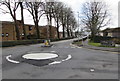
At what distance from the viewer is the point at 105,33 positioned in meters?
55.2

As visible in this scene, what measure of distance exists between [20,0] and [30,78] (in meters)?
24.0

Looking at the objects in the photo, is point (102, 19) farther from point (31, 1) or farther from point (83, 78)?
point (83, 78)

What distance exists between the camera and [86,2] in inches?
1539

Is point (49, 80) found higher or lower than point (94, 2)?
lower

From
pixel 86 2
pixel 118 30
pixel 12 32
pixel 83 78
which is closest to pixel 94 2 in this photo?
pixel 86 2

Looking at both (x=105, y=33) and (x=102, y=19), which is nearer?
(x=102, y=19)

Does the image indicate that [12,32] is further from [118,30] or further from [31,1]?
[118,30]

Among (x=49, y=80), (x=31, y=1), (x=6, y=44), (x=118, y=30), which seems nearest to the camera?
(x=49, y=80)

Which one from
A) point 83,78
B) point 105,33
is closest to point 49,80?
point 83,78

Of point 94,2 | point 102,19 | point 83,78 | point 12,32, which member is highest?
point 94,2

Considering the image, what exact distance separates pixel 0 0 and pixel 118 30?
36969 mm

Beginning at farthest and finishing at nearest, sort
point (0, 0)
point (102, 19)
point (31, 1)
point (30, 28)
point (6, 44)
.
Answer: point (30, 28), point (102, 19), point (31, 1), point (0, 0), point (6, 44)

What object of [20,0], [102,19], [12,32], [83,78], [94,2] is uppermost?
[94,2]

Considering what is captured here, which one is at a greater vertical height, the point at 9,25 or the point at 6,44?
the point at 9,25
